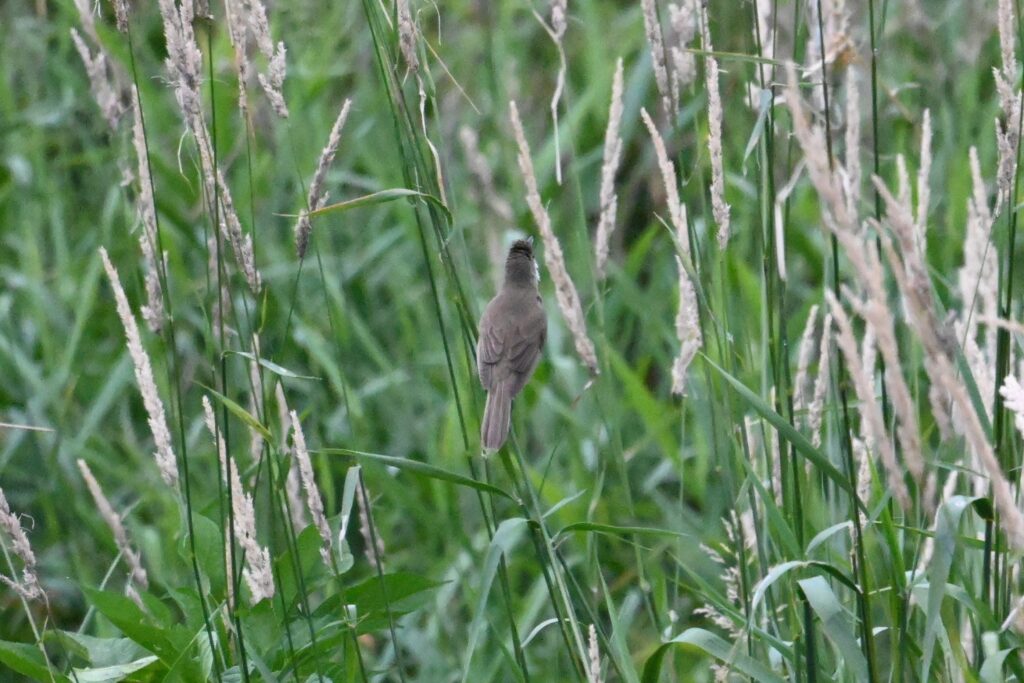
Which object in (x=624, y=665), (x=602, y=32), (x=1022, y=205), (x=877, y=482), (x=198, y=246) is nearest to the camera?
(x=1022, y=205)

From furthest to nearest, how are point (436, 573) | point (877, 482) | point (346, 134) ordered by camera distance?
point (346, 134)
point (436, 573)
point (877, 482)

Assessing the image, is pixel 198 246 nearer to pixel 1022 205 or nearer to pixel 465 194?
pixel 465 194

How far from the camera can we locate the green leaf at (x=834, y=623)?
5.67 ft

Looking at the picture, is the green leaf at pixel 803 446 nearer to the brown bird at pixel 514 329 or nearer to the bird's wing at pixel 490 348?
the brown bird at pixel 514 329

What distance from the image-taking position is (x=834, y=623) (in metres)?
1.73

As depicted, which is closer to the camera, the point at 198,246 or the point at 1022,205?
the point at 1022,205

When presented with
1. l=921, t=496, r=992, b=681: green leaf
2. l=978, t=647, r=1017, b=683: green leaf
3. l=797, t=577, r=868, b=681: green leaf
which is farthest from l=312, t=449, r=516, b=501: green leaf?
l=978, t=647, r=1017, b=683: green leaf

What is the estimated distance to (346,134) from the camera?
200 inches

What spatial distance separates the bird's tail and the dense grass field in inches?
2.6

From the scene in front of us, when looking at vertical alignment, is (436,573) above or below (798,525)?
below

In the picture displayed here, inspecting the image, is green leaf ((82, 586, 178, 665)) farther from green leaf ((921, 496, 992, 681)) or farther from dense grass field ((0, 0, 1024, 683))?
green leaf ((921, 496, 992, 681))

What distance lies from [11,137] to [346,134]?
3.96ft

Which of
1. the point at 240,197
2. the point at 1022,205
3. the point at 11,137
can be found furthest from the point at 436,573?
the point at 11,137

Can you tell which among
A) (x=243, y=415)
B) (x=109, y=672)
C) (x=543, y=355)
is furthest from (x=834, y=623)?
(x=543, y=355)
